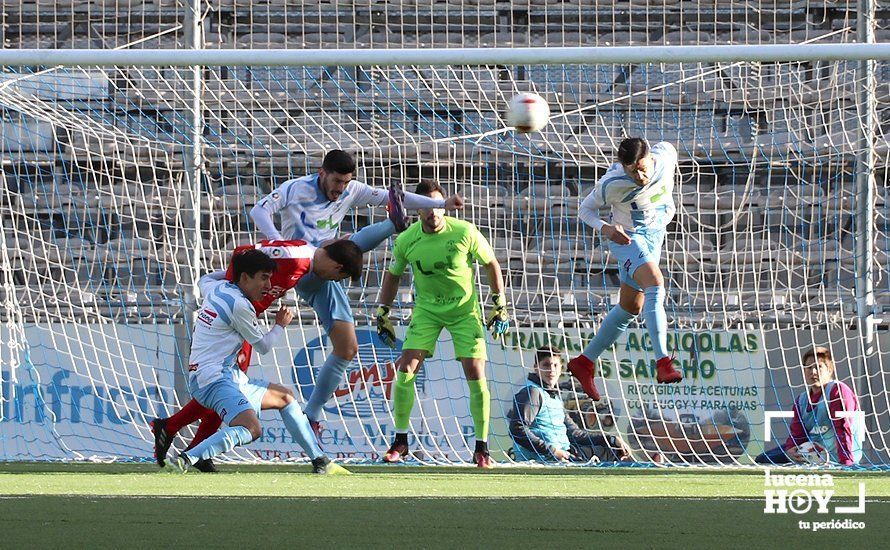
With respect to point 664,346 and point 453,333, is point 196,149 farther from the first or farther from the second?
point 664,346

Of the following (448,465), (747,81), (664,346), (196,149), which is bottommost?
(448,465)

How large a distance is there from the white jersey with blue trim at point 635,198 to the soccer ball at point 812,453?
7.66 feet

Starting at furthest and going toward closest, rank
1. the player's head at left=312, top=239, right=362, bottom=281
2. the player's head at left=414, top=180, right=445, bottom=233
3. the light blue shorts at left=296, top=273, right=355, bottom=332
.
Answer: the player's head at left=414, top=180, right=445, bottom=233
the light blue shorts at left=296, top=273, right=355, bottom=332
the player's head at left=312, top=239, right=362, bottom=281

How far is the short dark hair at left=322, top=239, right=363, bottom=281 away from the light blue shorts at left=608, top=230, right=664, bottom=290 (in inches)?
56.8

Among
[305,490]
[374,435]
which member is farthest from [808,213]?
[305,490]

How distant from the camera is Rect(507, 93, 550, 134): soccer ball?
6.27 m

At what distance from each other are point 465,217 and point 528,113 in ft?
13.8

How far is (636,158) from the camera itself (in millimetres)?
6344

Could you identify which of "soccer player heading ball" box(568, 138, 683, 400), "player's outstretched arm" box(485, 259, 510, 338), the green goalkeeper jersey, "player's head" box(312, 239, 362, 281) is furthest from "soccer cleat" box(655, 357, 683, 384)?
"player's head" box(312, 239, 362, 281)

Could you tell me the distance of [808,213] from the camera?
36.5 ft

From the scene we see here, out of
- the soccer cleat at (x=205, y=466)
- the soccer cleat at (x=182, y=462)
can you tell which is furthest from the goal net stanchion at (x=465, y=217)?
the soccer cleat at (x=182, y=462)

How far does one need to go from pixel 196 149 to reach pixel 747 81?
4696mm

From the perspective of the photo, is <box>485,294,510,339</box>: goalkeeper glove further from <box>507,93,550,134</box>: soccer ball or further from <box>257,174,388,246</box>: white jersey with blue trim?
<box>507,93,550,134</box>: soccer ball

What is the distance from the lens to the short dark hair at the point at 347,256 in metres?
6.20
